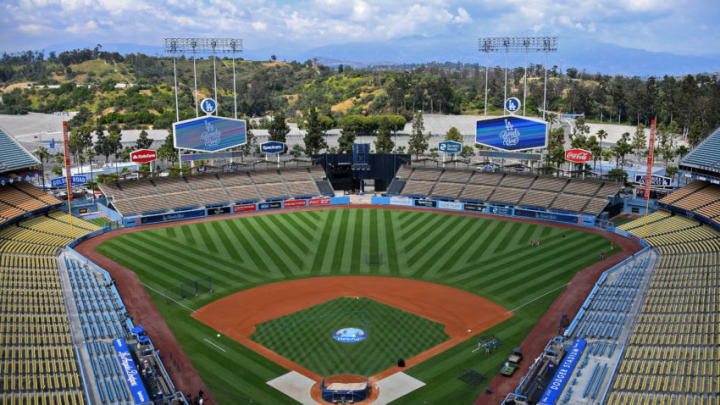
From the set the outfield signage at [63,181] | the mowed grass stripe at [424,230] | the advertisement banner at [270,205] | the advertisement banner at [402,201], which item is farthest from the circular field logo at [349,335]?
the outfield signage at [63,181]

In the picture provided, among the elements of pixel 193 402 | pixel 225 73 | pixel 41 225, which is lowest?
pixel 193 402

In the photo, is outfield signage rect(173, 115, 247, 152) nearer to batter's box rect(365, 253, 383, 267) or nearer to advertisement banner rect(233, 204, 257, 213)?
advertisement banner rect(233, 204, 257, 213)

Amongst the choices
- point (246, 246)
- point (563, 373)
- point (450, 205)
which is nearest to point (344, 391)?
point (563, 373)

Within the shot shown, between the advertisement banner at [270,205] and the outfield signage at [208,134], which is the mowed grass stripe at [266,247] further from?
the outfield signage at [208,134]

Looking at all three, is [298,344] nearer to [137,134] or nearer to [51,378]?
[51,378]

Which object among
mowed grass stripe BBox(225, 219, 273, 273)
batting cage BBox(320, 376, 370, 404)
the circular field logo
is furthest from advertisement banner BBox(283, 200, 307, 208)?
batting cage BBox(320, 376, 370, 404)

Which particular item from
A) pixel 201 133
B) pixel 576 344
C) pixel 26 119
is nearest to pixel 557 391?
pixel 576 344

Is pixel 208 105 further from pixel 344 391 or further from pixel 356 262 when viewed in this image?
pixel 344 391
